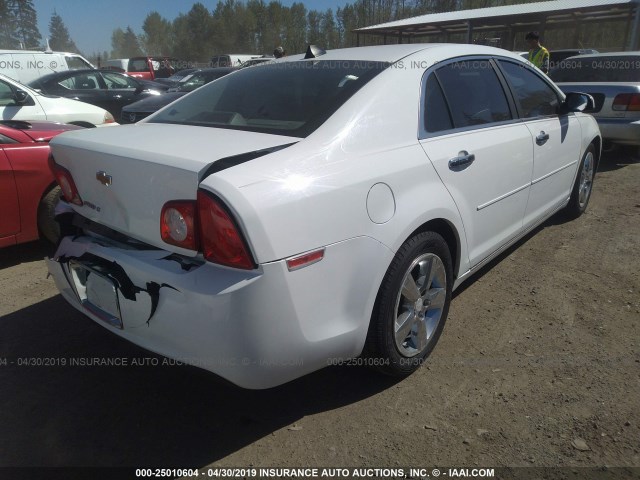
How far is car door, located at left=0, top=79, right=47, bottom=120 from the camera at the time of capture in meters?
6.32

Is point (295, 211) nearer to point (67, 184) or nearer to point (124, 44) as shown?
point (67, 184)

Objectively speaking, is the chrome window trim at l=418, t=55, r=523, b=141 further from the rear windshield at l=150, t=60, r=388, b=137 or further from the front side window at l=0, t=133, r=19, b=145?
the front side window at l=0, t=133, r=19, b=145

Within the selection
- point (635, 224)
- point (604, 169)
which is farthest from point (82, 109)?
point (604, 169)

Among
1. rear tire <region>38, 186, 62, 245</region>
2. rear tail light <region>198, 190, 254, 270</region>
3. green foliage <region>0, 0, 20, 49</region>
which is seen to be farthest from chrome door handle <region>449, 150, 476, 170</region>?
green foliage <region>0, 0, 20, 49</region>

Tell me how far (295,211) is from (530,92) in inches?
102

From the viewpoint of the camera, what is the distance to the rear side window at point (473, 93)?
107 inches

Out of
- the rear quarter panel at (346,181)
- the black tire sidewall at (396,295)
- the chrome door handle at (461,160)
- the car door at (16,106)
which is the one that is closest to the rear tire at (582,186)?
the chrome door handle at (461,160)

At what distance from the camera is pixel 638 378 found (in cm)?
246

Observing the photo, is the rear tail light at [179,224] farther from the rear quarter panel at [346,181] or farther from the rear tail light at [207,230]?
the rear quarter panel at [346,181]

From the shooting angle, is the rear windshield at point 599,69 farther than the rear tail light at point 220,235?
Yes

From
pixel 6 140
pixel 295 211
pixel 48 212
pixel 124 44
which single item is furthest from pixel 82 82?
pixel 124 44

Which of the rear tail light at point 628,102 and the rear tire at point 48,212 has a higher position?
the rear tail light at point 628,102

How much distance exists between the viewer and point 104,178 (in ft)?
6.87

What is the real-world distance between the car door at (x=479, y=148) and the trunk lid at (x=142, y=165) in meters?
0.91
